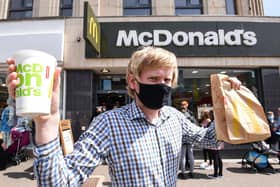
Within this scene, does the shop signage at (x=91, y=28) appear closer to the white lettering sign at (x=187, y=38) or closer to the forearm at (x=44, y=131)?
the white lettering sign at (x=187, y=38)

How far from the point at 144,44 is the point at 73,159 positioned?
28.1 ft

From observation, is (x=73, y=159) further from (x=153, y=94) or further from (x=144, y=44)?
(x=144, y=44)

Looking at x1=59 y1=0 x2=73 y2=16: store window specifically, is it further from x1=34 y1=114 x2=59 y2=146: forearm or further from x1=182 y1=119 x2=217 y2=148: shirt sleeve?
x1=34 y1=114 x2=59 y2=146: forearm

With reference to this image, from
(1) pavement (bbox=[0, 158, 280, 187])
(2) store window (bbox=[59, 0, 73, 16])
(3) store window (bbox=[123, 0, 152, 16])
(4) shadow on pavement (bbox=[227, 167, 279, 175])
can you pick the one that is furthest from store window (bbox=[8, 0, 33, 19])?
(4) shadow on pavement (bbox=[227, 167, 279, 175])

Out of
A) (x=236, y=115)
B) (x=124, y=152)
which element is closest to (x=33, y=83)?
(x=124, y=152)

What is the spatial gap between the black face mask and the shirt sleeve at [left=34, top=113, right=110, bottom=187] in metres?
0.26

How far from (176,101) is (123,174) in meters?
8.96

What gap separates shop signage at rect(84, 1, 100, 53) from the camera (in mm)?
7895

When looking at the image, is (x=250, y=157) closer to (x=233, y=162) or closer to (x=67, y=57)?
(x=233, y=162)

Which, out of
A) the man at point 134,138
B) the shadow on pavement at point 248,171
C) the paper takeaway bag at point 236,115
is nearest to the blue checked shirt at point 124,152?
the man at point 134,138

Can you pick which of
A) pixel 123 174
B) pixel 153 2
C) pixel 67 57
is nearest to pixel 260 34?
pixel 153 2

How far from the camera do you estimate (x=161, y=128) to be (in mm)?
1429

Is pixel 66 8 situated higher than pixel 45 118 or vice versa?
pixel 66 8

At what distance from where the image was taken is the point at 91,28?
8414 mm
